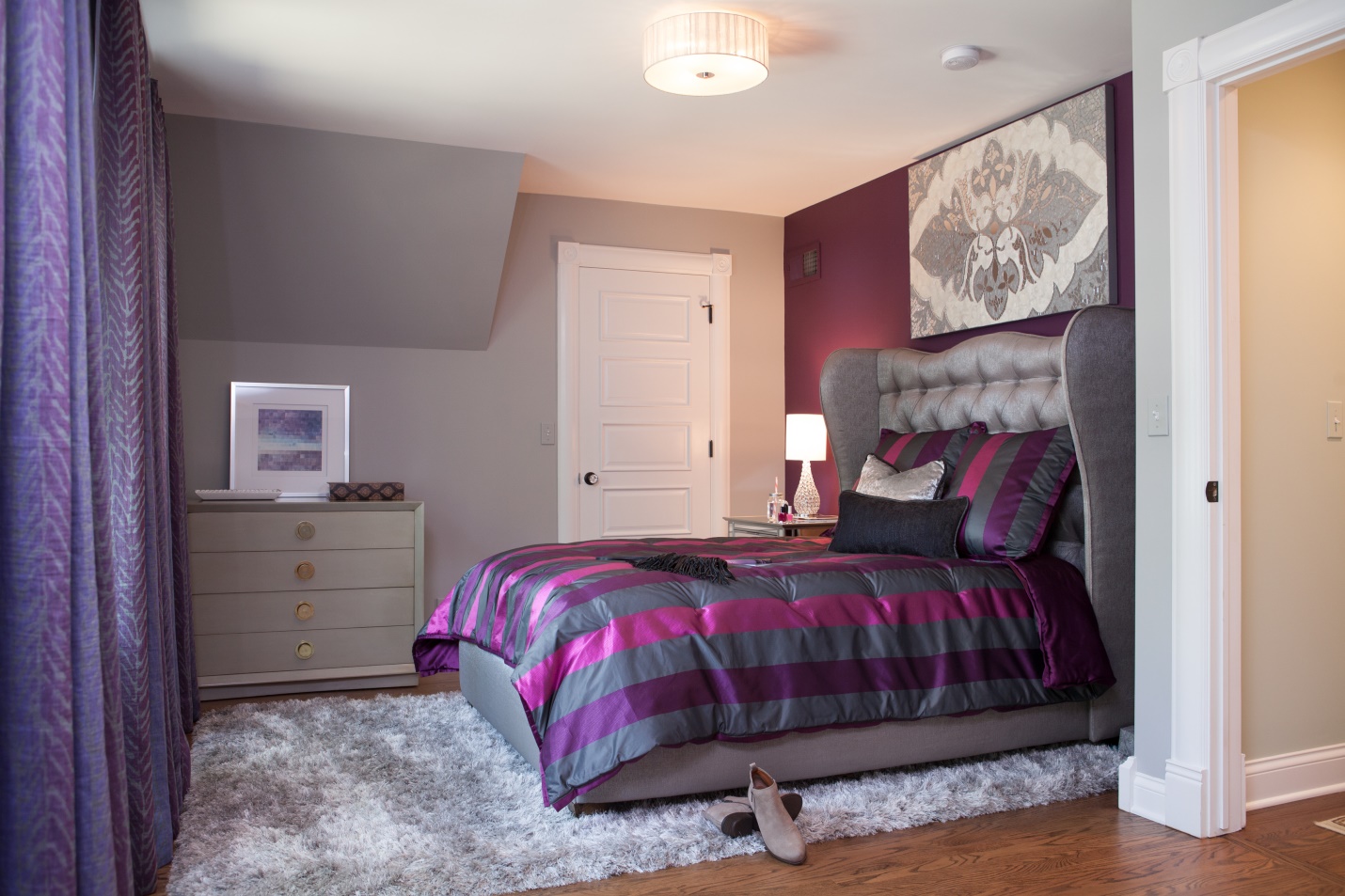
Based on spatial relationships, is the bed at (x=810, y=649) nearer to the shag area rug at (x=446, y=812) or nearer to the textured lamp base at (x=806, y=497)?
the shag area rug at (x=446, y=812)

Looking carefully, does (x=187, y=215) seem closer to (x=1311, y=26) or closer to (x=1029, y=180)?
(x=1029, y=180)

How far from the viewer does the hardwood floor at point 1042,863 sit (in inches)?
89.9

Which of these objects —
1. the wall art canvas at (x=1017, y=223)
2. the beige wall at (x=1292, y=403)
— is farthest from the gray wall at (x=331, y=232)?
the beige wall at (x=1292, y=403)

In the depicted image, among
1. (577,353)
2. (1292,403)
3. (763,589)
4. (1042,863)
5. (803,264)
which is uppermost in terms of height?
(803,264)

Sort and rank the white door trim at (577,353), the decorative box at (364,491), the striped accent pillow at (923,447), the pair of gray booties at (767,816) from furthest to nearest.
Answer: the white door trim at (577,353), the decorative box at (364,491), the striped accent pillow at (923,447), the pair of gray booties at (767,816)

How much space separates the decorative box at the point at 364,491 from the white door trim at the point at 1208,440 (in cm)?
343

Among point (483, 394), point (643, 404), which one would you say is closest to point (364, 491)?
point (483, 394)

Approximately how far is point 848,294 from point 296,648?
3.33m

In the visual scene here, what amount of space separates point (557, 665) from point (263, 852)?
832 mm

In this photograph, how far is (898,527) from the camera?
3.59 m

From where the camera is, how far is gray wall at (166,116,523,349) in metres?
4.45

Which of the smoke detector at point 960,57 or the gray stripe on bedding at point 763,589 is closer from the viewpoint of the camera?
the gray stripe on bedding at point 763,589

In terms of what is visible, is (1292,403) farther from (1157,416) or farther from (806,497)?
(806,497)

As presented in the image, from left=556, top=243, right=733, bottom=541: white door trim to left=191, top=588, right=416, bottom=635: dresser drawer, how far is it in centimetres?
128
